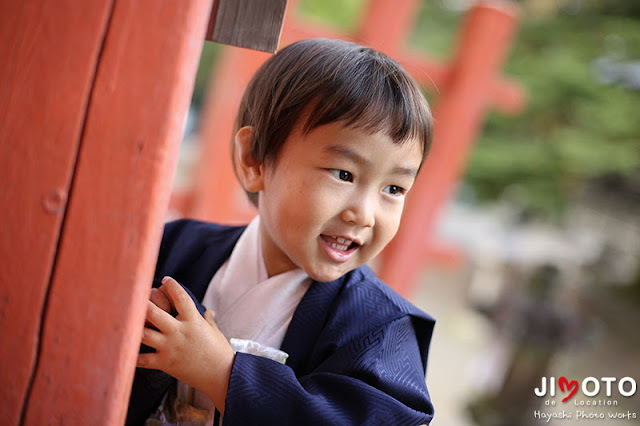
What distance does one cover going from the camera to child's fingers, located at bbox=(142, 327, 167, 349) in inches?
30.1

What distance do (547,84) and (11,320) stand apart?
4.19m

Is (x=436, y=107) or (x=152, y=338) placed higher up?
(x=436, y=107)

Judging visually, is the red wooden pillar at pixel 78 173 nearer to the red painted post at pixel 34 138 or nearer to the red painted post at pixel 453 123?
the red painted post at pixel 34 138

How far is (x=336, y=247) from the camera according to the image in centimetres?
93

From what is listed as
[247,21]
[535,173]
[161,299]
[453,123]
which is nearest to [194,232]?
[161,299]

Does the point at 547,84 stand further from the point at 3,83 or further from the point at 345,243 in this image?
the point at 3,83

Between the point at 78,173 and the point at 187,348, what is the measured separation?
316 millimetres

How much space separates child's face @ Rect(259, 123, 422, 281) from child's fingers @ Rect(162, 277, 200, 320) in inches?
8.0

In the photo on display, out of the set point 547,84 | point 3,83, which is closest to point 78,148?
point 3,83

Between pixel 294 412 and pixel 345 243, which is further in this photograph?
pixel 345 243

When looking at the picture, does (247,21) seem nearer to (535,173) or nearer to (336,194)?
(336,194)

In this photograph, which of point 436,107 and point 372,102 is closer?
point 372,102

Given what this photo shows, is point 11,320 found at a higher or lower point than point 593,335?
higher

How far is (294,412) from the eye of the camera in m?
0.79
